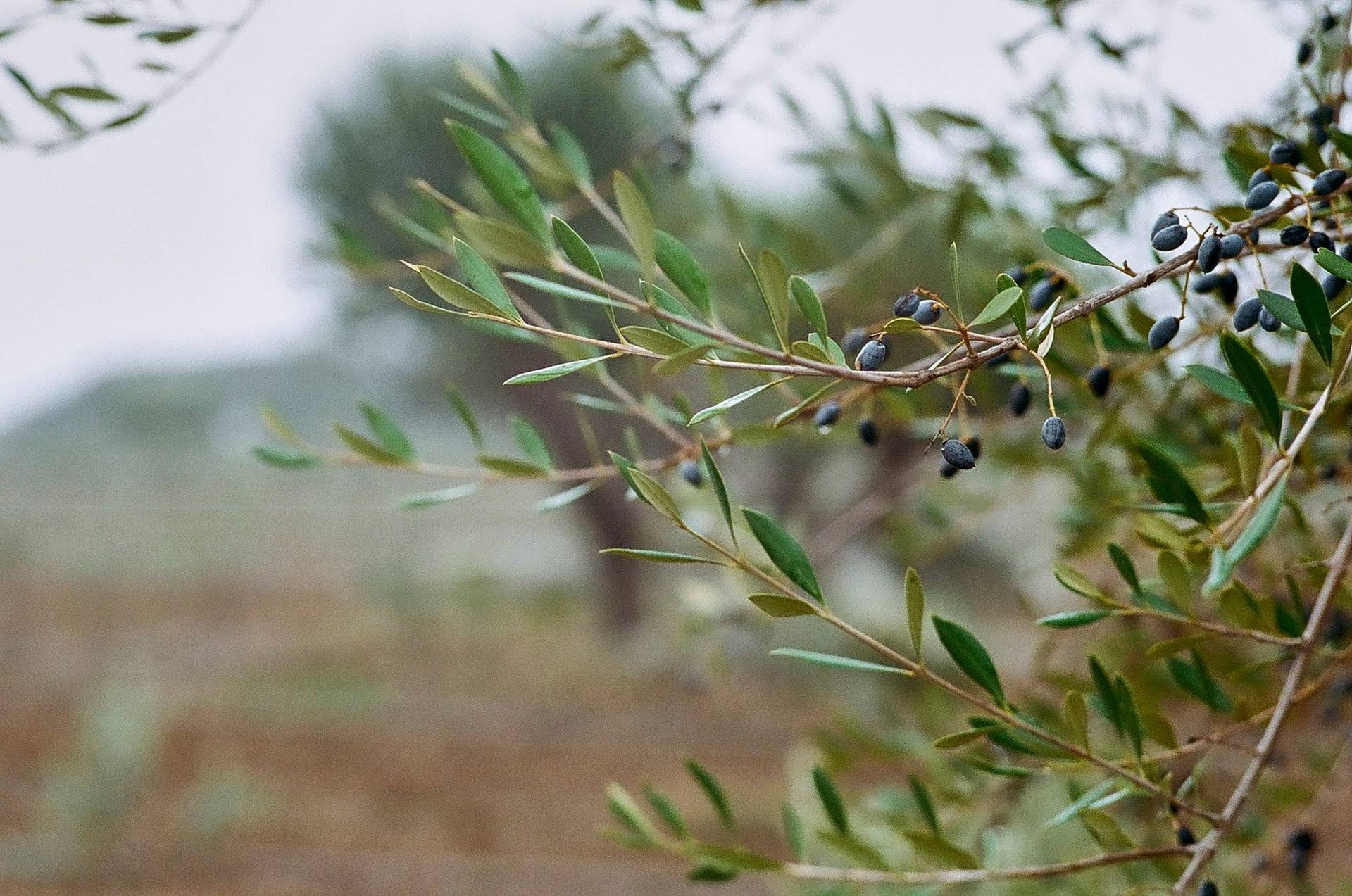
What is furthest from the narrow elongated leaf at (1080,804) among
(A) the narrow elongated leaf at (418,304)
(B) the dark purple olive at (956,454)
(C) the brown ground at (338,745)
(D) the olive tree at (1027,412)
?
(C) the brown ground at (338,745)

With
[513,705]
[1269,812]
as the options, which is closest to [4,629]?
[513,705]

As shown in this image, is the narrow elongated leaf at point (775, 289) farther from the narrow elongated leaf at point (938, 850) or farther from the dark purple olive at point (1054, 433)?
the narrow elongated leaf at point (938, 850)

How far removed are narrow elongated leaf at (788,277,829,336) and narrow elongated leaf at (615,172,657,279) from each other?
0.03 meters

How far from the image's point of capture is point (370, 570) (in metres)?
5.79

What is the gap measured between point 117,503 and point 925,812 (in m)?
5.92

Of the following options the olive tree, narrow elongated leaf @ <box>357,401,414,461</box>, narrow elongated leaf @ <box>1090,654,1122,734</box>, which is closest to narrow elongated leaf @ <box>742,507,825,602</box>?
the olive tree

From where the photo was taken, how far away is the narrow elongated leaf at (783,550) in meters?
0.27

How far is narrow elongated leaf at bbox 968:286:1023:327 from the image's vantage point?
23cm

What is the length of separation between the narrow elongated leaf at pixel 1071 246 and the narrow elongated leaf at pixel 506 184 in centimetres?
12

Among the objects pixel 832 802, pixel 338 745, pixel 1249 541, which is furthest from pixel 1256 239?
pixel 338 745

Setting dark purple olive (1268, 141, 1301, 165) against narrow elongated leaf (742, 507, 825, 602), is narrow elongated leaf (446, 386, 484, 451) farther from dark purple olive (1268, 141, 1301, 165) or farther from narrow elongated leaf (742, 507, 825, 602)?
dark purple olive (1268, 141, 1301, 165)

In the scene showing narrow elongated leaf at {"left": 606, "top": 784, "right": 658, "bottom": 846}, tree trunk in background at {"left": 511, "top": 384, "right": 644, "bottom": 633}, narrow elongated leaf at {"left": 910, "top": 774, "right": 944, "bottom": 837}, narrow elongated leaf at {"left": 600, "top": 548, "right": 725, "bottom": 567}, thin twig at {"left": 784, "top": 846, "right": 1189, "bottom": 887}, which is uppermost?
narrow elongated leaf at {"left": 600, "top": 548, "right": 725, "bottom": 567}

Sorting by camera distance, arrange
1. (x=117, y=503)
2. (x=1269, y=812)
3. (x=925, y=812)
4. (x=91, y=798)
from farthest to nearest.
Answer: (x=117, y=503)
(x=91, y=798)
(x=1269, y=812)
(x=925, y=812)

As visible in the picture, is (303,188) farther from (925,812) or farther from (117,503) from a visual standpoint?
(925,812)
